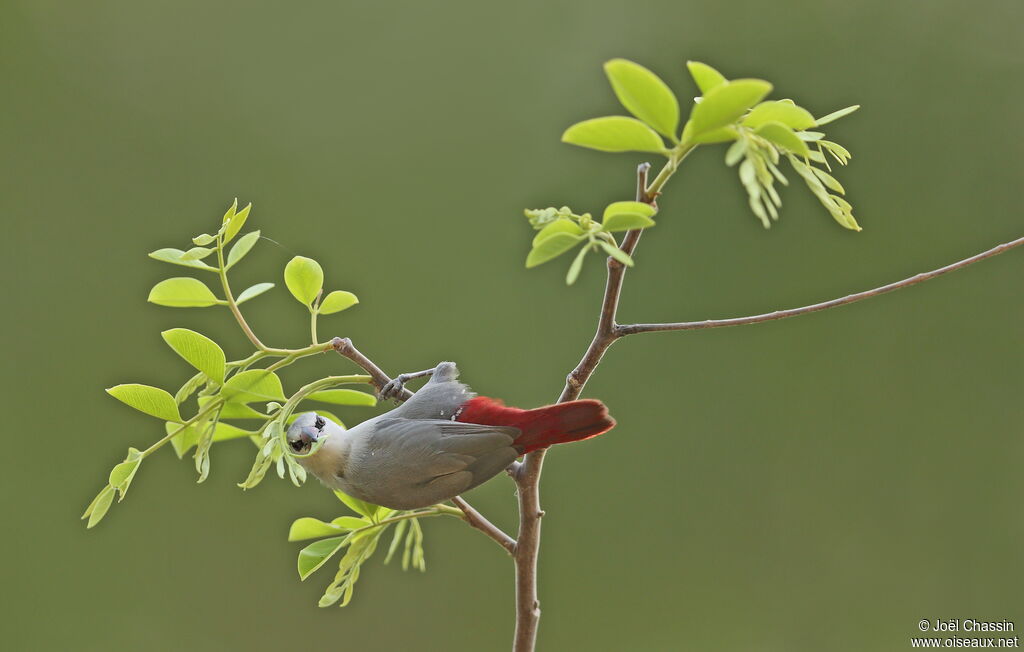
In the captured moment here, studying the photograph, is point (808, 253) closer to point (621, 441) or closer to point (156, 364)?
point (621, 441)

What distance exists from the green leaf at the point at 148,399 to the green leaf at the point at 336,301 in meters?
0.12

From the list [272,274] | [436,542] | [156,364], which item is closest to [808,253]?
[436,542]

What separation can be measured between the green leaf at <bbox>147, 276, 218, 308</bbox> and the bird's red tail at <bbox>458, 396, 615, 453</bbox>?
207 mm

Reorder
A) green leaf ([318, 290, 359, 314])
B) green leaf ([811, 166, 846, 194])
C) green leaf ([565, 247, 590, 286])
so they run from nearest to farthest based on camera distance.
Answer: green leaf ([565, 247, 590, 286]), green leaf ([811, 166, 846, 194]), green leaf ([318, 290, 359, 314])

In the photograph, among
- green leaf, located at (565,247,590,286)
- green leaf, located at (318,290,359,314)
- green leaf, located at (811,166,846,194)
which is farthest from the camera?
green leaf, located at (318,290,359,314)

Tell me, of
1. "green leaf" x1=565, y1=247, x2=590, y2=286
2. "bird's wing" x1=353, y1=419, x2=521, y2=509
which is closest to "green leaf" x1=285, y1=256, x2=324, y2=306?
"bird's wing" x1=353, y1=419, x2=521, y2=509

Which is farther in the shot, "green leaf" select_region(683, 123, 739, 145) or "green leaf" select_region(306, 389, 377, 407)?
"green leaf" select_region(306, 389, 377, 407)

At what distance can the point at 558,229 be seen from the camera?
1.74 feet

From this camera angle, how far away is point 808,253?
2207 mm

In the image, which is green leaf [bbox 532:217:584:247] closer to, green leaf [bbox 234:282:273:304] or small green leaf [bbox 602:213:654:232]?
small green leaf [bbox 602:213:654:232]

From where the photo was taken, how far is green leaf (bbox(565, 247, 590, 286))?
468 millimetres

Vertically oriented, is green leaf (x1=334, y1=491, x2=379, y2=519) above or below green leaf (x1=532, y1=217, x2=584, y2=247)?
below

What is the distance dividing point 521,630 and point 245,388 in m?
0.26

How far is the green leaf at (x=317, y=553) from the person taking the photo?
2.23ft
